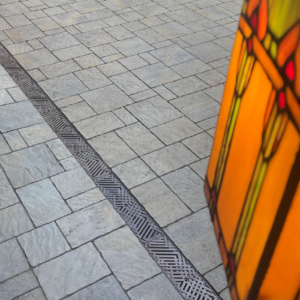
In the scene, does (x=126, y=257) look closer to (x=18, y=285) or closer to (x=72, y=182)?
(x=18, y=285)

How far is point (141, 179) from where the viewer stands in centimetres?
397

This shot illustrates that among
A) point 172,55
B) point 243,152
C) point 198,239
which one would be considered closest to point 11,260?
point 198,239

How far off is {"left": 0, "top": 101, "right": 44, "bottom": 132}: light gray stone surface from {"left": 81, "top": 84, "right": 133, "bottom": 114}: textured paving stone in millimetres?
666

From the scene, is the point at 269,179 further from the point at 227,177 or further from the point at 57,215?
the point at 57,215

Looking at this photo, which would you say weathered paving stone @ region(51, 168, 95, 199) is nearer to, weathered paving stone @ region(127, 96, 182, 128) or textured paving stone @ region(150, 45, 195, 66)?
weathered paving stone @ region(127, 96, 182, 128)

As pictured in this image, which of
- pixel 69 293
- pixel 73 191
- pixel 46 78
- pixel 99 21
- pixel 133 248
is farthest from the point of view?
pixel 99 21

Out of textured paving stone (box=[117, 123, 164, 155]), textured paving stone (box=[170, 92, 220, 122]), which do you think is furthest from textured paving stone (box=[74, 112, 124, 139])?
textured paving stone (box=[170, 92, 220, 122])

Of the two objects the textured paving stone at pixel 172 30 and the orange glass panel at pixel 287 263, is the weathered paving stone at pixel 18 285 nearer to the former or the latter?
the orange glass panel at pixel 287 263

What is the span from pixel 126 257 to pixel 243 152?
127 cm

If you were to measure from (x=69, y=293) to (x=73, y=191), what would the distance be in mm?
1060

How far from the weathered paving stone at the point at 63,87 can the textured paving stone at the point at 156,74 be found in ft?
2.65

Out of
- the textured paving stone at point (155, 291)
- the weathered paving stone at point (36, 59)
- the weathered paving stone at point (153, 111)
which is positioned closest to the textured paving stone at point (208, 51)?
the weathered paving stone at point (153, 111)

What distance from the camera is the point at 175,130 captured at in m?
4.58

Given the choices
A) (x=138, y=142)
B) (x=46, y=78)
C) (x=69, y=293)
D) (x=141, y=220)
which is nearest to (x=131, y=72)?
(x=46, y=78)
